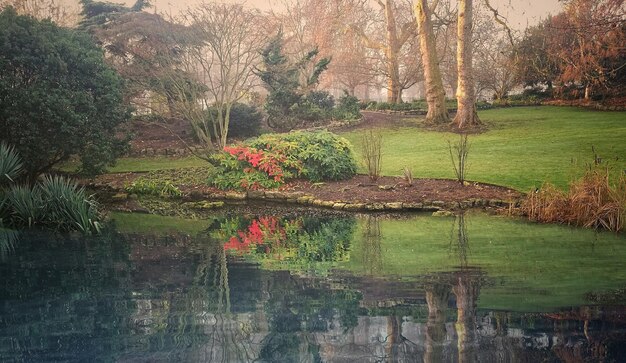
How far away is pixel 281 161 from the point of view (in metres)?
9.19

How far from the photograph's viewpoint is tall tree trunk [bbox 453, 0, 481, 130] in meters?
12.9

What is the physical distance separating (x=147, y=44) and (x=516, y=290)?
11188 millimetres

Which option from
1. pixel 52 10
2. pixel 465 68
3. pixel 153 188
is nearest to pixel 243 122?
pixel 153 188

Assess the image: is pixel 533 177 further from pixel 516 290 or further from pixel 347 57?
pixel 347 57

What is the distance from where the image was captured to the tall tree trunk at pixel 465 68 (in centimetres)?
1289

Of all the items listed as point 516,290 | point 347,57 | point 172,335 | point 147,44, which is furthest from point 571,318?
point 347,57

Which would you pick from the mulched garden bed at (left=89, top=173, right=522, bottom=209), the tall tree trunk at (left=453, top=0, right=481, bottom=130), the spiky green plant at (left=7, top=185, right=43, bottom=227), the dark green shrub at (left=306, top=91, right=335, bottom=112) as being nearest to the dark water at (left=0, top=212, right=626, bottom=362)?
the spiky green plant at (left=7, top=185, right=43, bottom=227)

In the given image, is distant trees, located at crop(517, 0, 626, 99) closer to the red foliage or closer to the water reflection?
the red foliage

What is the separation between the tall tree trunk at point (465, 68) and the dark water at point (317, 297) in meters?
7.71

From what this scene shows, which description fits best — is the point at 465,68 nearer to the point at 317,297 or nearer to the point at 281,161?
the point at 281,161

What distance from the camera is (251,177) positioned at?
9.05 metres

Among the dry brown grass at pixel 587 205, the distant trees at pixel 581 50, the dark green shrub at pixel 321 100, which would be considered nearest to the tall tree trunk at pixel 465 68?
the distant trees at pixel 581 50

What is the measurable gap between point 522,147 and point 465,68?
2967 millimetres

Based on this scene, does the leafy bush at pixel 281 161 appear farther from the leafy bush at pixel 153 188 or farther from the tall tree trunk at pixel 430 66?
the tall tree trunk at pixel 430 66
